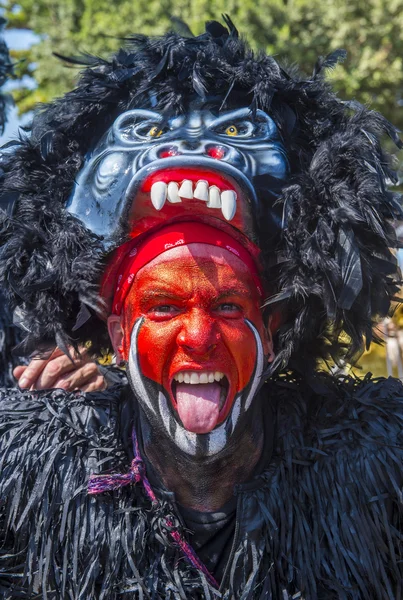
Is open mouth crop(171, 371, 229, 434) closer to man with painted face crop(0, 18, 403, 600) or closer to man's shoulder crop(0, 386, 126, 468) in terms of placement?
man with painted face crop(0, 18, 403, 600)

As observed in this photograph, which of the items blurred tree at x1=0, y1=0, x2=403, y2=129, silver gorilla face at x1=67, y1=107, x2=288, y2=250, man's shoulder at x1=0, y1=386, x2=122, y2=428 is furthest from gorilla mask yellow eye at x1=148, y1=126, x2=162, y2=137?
blurred tree at x1=0, y1=0, x2=403, y2=129

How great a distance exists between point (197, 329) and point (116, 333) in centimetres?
36

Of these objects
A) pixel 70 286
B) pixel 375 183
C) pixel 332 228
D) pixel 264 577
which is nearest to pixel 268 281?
pixel 332 228

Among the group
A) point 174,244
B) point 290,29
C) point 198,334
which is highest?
point 290,29

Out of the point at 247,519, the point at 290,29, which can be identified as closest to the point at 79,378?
Result: the point at 247,519

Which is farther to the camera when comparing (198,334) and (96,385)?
(96,385)

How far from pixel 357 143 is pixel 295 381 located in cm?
76

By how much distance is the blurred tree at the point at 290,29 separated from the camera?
735cm

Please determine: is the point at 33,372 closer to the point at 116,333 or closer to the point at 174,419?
the point at 116,333

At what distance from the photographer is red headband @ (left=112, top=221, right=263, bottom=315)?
198cm

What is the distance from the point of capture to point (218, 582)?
197cm

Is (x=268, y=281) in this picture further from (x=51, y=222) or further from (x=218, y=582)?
(x=218, y=582)

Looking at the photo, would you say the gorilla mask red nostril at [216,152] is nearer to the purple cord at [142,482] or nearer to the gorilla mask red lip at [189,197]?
the gorilla mask red lip at [189,197]

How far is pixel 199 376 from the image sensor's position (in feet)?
6.35
